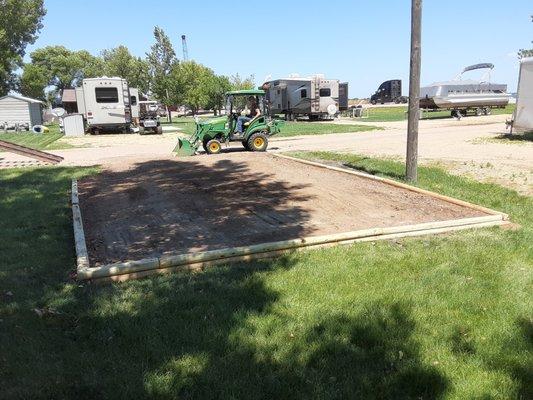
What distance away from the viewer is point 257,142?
51.2ft

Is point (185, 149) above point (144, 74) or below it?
below

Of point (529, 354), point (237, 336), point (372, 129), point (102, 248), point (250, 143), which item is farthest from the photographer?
point (372, 129)

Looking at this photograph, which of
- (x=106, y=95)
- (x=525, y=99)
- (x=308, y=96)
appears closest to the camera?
(x=525, y=99)

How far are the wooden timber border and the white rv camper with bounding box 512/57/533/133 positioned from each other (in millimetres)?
12251

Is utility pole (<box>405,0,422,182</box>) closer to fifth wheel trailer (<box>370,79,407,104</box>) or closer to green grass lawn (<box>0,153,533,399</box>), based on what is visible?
green grass lawn (<box>0,153,533,399</box>)

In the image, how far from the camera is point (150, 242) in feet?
18.8

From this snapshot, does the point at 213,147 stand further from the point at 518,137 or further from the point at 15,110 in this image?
the point at 15,110

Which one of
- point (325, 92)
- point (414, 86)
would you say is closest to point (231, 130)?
point (414, 86)

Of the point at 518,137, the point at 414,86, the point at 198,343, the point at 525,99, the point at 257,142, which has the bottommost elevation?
the point at 198,343

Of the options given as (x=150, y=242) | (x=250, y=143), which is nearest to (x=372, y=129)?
(x=250, y=143)

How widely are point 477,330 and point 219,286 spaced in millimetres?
2094

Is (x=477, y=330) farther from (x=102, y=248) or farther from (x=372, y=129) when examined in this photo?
(x=372, y=129)

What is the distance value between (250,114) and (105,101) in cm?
1414

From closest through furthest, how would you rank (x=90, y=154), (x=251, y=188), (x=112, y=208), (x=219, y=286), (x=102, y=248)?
(x=219, y=286), (x=102, y=248), (x=112, y=208), (x=251, y=188), (x=90, y=154)
